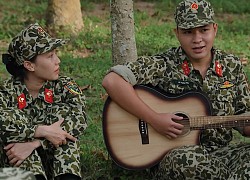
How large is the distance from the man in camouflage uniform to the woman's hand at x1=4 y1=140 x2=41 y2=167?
0.67 m

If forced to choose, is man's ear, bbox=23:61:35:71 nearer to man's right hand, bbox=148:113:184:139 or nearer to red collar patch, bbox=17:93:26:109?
red collar patch, bbox=17:93:26:109

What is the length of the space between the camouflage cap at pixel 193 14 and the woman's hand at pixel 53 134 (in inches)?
42.5

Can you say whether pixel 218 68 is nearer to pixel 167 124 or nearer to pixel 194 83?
pixel 194 83

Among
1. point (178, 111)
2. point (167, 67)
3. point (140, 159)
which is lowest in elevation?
point (140, 159)

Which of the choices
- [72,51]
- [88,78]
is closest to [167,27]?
[72,51]

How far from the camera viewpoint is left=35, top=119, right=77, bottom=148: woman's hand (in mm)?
4449

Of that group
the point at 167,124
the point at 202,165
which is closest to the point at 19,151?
the point at 167,124

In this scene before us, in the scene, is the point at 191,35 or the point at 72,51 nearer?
the point at 191,35

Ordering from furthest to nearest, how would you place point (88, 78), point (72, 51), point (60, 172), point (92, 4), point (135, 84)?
point (92, 4), point (72, 51), point (88, 78), point (135, 84), point (60, 172)

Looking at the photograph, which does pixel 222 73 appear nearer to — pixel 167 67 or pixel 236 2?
pixel 167 67

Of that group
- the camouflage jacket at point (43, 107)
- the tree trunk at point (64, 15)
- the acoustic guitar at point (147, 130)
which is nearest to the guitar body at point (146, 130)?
the acoustic guitar at point (147, 130)

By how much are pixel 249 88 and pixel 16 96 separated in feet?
5.33

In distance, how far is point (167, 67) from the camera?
478 cm

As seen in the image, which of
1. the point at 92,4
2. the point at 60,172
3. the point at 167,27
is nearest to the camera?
the point at 60,172
